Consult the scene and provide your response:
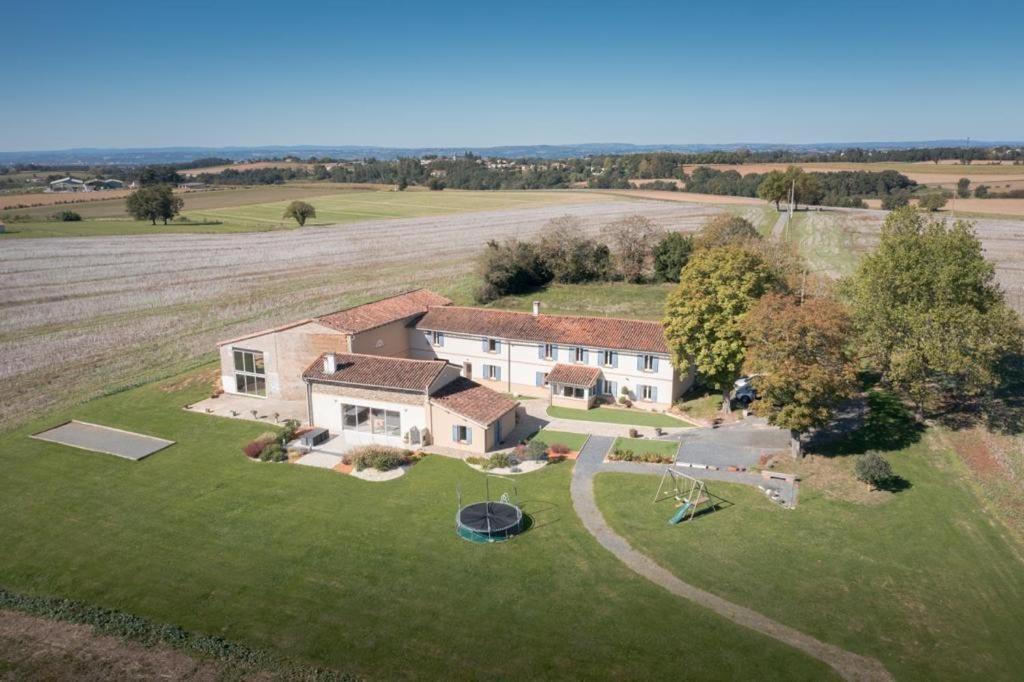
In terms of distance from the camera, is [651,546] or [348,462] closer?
[651,546]

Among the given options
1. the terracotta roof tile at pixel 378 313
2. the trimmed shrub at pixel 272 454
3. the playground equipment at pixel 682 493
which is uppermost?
the terracotta roof tile at pixel 378 313

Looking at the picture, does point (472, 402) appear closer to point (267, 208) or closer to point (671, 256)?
point (671, 256)

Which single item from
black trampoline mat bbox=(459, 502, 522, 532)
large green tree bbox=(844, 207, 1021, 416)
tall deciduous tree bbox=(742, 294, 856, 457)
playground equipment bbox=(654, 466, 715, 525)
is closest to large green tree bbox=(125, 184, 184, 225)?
black trampoline mat bbox=(459, 502, 522, 532)

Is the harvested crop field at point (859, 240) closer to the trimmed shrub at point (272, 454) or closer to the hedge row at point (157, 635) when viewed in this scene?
the trimmed shrub at point (272, 454)

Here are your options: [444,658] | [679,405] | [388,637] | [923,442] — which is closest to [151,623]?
[388,637]

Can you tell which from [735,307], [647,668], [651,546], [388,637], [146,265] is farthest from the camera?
[146,265]

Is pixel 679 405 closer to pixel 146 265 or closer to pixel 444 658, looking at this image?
pixel 444 658

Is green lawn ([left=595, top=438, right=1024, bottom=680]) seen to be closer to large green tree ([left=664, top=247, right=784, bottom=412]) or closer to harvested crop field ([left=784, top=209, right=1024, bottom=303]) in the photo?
large green tree ([left=664, top=247, right=784, bottom=412])

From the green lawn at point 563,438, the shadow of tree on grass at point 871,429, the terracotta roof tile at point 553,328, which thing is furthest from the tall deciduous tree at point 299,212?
the shadow of tree on grass at point 871,429
